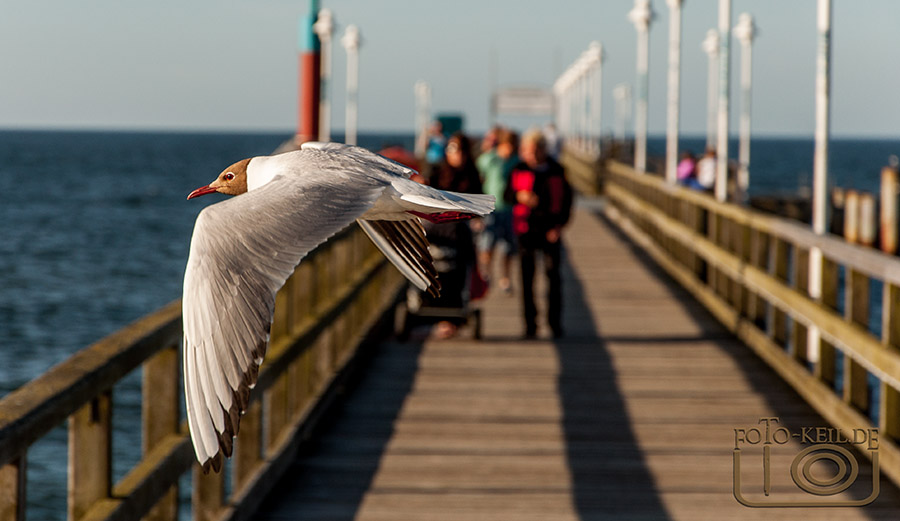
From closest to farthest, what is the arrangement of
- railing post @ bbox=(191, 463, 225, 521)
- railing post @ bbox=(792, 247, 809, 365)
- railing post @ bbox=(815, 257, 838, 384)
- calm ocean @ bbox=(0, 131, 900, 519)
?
1. railing post @ bbox=(191, 463, 225, 521)
2. railing post @ bbox=(815, 257, 838, 384)
3. railing post @ bbox=(792, 247, 809, 365)
4. calm ocean @ bbox=(0, 131, 900, 519)

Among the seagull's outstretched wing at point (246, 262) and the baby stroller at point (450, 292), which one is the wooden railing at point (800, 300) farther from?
the seagull's outstretched wing at point (246, 262)

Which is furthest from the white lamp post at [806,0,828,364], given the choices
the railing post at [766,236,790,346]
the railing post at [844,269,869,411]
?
the railing post at [844,269,869,411]

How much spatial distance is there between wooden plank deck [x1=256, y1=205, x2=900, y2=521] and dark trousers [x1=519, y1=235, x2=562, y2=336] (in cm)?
22

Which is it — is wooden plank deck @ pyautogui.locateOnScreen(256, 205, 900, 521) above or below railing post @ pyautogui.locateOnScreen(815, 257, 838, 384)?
below

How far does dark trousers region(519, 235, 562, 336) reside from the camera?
9.23 metres

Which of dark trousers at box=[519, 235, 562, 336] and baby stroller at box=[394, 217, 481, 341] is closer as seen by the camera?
baby stroller at box=[394, 217, 481, 341]

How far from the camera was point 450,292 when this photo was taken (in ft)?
29.9

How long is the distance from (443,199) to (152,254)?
3976cm

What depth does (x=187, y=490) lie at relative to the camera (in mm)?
13133

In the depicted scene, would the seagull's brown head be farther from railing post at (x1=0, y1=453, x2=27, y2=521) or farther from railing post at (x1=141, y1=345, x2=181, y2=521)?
railing post at (x1=141, y1=345, x2=181, y2=521)

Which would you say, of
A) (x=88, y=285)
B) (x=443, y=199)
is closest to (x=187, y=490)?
(x=443, y=199)

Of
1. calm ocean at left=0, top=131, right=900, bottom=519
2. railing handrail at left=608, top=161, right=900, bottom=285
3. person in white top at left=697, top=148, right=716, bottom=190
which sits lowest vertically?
calm ocean at left=0, top=131, right=900, bottom=519

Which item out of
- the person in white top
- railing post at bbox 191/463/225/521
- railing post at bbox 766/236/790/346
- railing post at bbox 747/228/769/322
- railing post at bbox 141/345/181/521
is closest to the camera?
railing post at bbox 141/345/181/521

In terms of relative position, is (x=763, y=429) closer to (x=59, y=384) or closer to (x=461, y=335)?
(x=461, y=335)
